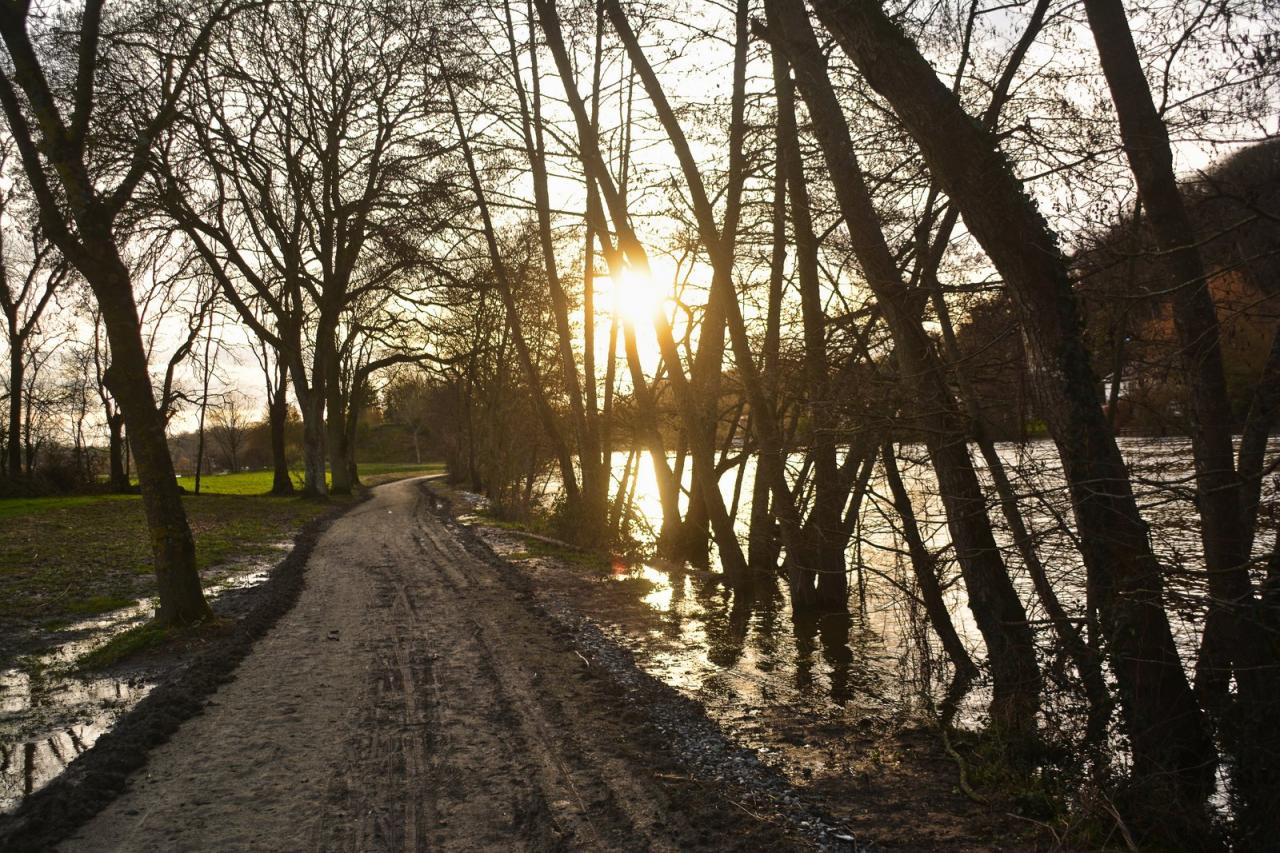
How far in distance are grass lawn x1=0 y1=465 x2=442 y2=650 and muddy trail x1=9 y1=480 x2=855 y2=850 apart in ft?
12.7

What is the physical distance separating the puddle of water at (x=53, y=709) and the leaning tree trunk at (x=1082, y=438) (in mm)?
6172

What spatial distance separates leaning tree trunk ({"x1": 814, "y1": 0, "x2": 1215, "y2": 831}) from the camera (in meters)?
5.20

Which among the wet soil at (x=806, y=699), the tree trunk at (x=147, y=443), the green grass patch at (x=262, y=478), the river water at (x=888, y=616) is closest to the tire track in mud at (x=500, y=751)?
the wet soil at (x=806, y=699)

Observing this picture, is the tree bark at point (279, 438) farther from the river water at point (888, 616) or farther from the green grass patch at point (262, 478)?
the river water at point (888, 616)

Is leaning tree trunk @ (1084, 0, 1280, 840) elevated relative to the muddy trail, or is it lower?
A: elevated

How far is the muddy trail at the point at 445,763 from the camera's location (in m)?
4.64

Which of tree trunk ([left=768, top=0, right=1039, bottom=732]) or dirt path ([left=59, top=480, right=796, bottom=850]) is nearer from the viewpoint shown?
dirt path ([left=59, top=480, right=796, bottom=850])

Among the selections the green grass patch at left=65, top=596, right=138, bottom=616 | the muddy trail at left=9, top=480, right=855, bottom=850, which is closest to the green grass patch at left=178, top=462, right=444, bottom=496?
the green grass patch at left=65, top=596, right=138, bottom=616

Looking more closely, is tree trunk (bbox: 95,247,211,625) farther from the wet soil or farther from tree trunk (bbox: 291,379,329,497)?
tree trunk (bbox: 291,379,329,497)

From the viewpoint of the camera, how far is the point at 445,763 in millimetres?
5582

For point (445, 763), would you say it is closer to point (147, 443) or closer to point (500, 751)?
point (500, 751)

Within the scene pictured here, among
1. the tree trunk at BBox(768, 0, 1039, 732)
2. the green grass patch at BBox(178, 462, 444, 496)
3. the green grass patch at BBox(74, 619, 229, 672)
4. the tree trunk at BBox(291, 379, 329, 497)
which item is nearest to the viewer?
the tree trunk at BBox(768, 0, 1039, 732)

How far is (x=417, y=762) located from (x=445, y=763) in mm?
171

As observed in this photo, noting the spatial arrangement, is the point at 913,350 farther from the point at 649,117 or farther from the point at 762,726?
the point at 649,117
